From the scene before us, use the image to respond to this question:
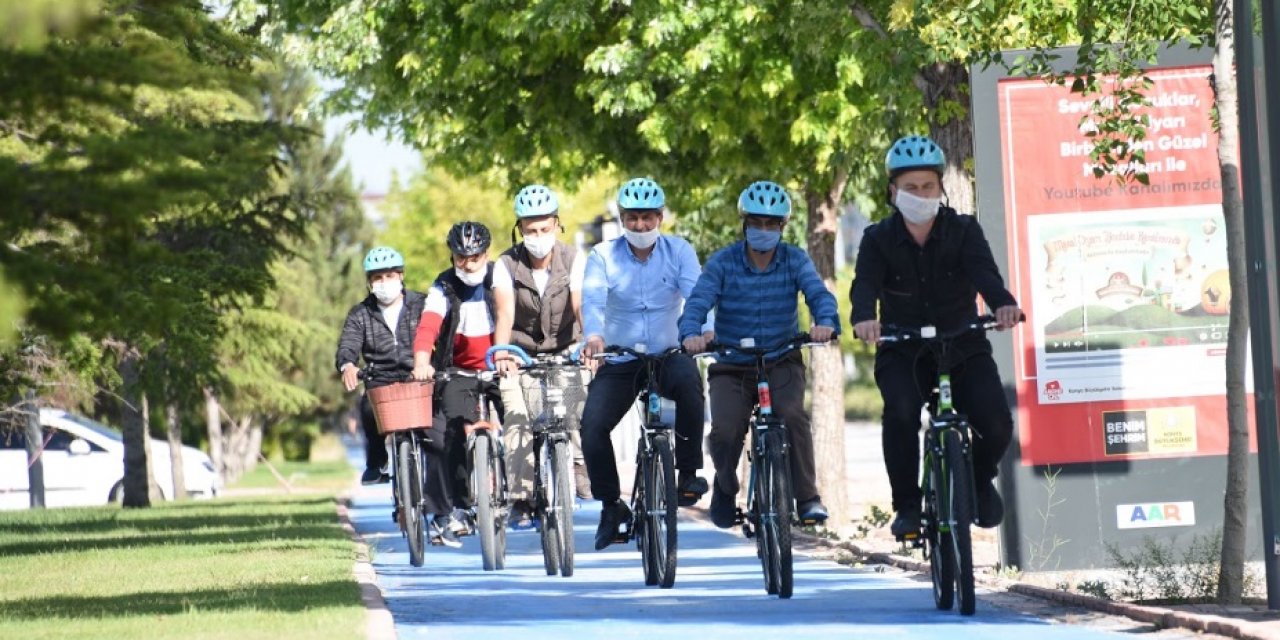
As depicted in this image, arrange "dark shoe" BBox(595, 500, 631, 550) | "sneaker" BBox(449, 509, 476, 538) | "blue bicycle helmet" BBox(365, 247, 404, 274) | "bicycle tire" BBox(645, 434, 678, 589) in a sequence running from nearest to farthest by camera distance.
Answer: "bicycle tire" BBox(645, 434, 678, 589) → "dark shoe" BBox(595, 500, 631, 550) → "sneaker" BBox(449, 509, 476, 538) → "blue bicycle helmet" BBox(365, 247, 404, 274)

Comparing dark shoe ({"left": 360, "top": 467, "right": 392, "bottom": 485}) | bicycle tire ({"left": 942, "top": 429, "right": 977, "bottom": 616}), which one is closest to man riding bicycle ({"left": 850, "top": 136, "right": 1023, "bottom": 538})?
bicycle tire ({"left": 942, "top": 429, "right": 977, "bottom": 616})

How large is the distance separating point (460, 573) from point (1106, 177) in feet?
14.8

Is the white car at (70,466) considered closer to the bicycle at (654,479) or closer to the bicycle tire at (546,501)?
the bicycle tire at (546,501)

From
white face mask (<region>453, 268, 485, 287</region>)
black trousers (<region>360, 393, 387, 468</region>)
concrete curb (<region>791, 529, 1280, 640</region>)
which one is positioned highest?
white face mask (<region>453, 268, 485, 287</region>)

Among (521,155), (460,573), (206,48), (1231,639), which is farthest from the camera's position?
(521,155)

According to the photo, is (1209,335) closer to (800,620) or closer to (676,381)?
(676,381)

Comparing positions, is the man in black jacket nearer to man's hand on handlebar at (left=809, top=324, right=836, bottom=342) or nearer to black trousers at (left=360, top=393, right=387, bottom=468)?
black trousers at (left=360, top=393, right=387, bottom=468)

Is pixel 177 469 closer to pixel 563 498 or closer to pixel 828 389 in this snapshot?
pixel 828 389

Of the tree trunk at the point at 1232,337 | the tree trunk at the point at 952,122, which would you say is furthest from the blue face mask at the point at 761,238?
the tree trunk at the point at 952,122

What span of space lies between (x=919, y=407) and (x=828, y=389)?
1225 centimetres

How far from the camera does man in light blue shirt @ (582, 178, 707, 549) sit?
12.2 m

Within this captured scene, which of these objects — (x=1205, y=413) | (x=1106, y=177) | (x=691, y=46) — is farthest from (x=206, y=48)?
(x=691, y=46)

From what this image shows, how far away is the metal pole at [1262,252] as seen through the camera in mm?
9859

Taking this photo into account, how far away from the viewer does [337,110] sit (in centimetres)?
2514
